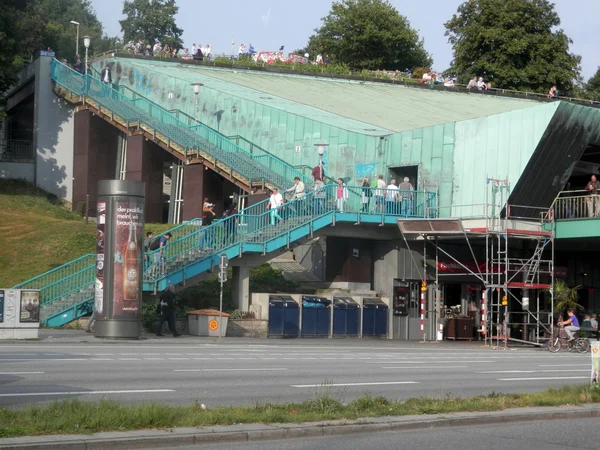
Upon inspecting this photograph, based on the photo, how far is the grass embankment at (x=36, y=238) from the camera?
133ft

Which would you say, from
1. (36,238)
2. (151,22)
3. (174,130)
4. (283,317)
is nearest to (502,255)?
(283,317)

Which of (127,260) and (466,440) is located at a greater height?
(127,260)

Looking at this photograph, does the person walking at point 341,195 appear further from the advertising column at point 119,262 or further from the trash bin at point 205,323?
the advertising column at point 119,262

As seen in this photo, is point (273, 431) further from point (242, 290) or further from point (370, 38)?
point (370, 38)

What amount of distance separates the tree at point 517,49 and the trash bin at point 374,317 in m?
46.5

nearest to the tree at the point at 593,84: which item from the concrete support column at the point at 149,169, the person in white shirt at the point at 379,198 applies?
the concrete support column at the point at 149,169

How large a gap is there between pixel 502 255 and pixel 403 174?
5.63m

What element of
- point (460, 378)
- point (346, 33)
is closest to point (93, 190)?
point (460, 378)

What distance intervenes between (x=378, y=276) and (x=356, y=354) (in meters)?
14.1

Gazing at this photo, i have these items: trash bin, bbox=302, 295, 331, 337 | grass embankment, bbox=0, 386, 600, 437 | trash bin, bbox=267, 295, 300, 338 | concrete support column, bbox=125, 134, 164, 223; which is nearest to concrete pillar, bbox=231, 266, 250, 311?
trash bin, bbox=267, 295, 300, 338

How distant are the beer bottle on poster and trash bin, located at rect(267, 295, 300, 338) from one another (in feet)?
24.8

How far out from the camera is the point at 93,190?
55125mm

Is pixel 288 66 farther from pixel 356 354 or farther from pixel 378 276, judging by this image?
pixel 356 354

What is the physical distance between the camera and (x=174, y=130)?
4906cm
